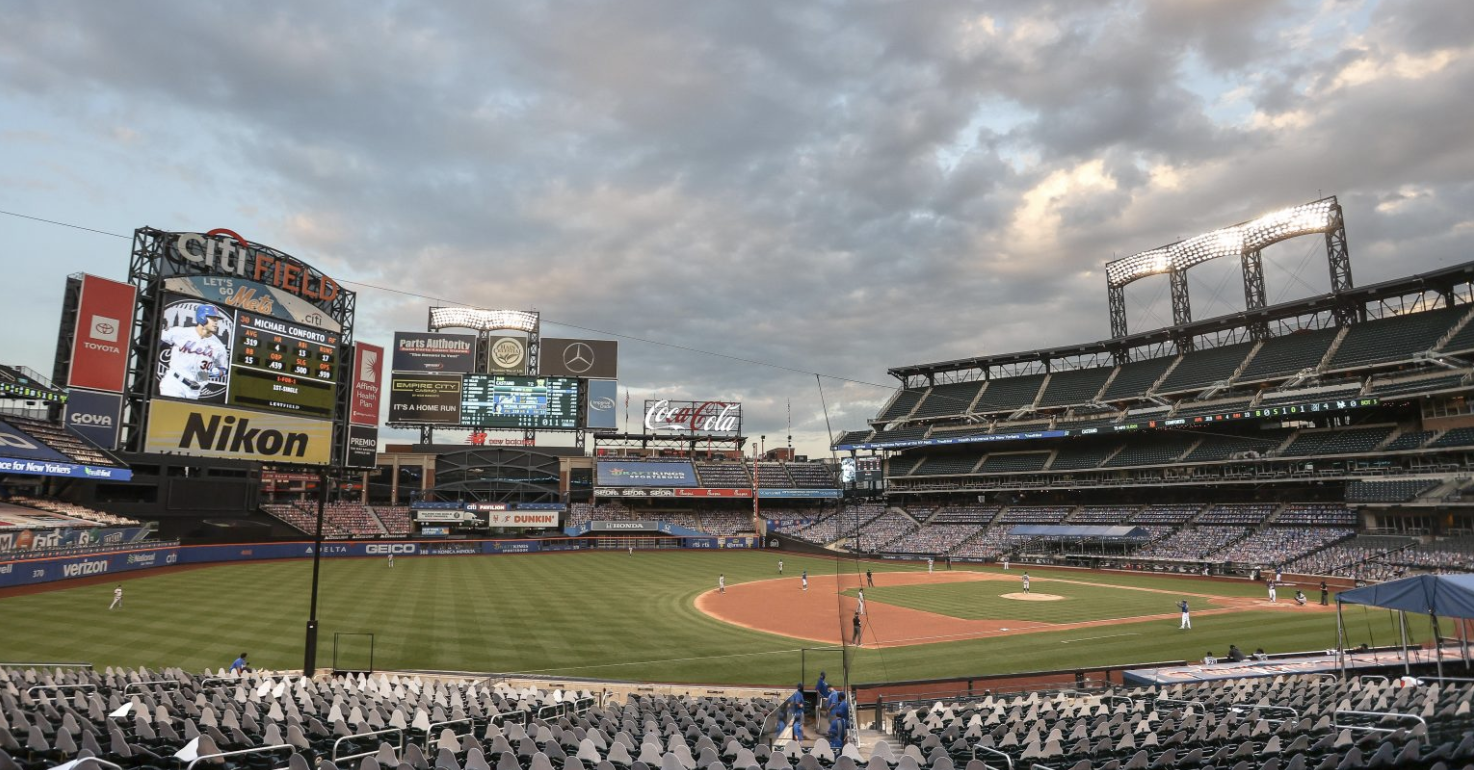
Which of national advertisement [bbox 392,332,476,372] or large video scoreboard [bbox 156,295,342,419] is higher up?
national advertisement [bbox 392,332,476,372]

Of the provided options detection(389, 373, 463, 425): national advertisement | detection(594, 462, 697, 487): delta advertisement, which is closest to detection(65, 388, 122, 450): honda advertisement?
detection(389, 373, 463, 425): national advertisement

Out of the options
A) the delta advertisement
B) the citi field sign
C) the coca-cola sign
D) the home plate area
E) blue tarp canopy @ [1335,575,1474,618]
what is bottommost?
the home plate area

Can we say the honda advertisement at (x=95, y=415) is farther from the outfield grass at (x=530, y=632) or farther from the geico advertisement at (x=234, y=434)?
the outfield grass at (x=530, y=632)

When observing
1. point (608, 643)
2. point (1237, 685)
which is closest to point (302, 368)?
point (608, 643)

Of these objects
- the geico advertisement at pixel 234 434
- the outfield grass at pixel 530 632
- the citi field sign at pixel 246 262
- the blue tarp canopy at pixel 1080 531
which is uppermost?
the citi field sign at pixel 246 262

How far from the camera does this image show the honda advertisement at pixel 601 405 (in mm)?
85312

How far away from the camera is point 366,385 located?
6881 cm

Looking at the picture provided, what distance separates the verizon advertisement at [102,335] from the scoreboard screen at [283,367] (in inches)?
262

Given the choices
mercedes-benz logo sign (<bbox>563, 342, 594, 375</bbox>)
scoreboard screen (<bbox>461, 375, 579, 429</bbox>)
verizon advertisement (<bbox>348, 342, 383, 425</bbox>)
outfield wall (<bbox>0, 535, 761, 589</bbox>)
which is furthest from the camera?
mercedes-benz logo sign (<bbox>563, 342, 594, 375</bbox>)

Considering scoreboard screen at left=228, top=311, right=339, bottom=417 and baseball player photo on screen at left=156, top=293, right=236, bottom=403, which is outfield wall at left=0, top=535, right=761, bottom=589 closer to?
scoreboard screen at left=228, top=311, right=339, bottom=417

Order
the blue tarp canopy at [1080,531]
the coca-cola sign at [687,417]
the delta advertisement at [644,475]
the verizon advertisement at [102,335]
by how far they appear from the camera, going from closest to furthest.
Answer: the verizon advertisement at [102,335] < the blue tarp canopy at [1080,531] < the delta advertisement at [644,475] < the coca-cola sign at [687,417]

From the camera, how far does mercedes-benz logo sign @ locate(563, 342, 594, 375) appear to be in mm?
86375

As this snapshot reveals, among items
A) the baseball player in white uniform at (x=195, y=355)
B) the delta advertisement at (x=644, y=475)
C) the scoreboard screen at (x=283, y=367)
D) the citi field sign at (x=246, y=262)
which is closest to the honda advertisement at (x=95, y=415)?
the baseball player in white uniform at (x=195, y=355)

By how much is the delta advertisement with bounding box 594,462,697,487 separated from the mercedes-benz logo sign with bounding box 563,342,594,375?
1147cm
